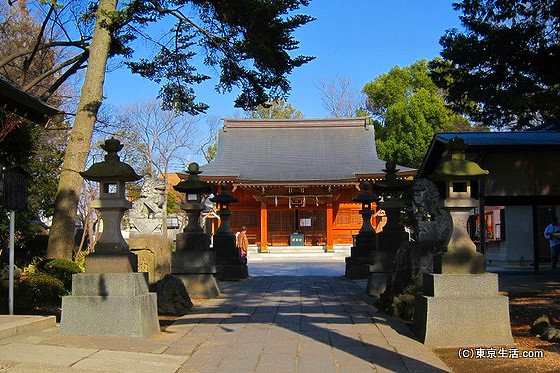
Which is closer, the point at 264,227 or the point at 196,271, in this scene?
the point at 196,271

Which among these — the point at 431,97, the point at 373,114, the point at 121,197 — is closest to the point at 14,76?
the point at 121,197

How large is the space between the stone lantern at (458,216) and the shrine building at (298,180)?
79.6 feet

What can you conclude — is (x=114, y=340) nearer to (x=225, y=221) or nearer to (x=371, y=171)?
(x=225, y=221)

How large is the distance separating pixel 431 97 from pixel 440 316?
35526 mm

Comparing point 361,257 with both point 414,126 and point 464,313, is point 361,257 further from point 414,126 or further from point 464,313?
point 414,126


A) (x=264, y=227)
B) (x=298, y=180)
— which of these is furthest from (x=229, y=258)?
(x=264, y=227)

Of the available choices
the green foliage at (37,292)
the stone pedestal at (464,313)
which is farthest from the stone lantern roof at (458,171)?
the green foliage at (37,292)

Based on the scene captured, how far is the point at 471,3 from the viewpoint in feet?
35.4

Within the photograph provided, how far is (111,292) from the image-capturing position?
24.4ft

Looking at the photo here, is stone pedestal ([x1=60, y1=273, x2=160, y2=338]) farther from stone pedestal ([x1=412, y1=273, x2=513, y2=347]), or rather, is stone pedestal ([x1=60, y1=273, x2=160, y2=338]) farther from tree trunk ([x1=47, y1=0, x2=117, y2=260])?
tree trunk ([x1=47, y1=0, x2=117, y2=260])

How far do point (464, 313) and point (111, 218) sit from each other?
4.93 m

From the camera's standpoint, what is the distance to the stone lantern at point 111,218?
760cm

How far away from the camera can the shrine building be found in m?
32.9

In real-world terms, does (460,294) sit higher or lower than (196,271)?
higher
